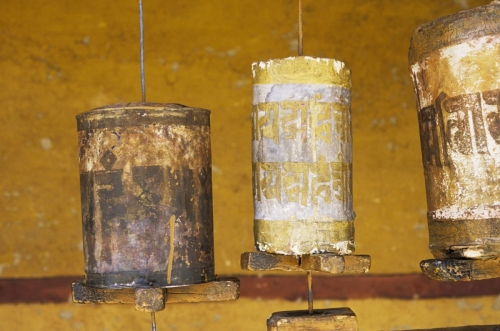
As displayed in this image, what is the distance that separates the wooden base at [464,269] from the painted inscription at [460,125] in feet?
1.14

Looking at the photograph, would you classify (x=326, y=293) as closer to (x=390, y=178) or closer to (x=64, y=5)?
(x=390, y=178)

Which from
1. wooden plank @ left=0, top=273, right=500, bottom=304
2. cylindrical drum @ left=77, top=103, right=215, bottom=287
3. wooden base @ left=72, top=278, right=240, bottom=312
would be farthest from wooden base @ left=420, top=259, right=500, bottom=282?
wooden plank @ left=0, top=273, right=500, bottom=304

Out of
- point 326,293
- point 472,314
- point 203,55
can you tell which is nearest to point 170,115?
point 203,55

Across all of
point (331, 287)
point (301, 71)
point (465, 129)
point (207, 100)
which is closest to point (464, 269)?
point (465, 129)

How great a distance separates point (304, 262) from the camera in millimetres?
2895

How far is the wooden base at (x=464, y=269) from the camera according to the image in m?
2.73

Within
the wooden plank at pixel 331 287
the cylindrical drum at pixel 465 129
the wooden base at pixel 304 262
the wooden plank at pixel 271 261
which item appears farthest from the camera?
the wooden plank at pixel 331 287

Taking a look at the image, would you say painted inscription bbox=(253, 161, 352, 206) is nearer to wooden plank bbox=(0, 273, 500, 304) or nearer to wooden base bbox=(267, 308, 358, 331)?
wooden base bbox=(267, 308, 358, 331)

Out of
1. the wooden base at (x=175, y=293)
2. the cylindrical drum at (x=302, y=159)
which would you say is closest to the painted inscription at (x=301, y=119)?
the cylindrical drum at (x=302, y=159)

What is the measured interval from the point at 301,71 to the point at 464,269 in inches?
35.9

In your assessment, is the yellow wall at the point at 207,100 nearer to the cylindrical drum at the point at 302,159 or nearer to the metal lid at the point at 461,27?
the cylindrical drum at the point at 302,159

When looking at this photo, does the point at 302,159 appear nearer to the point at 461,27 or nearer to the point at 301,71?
the point at 301,71

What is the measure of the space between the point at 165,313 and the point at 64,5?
194 centimetres

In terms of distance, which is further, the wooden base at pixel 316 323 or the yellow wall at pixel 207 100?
the yellow wall at pixel 207 100
